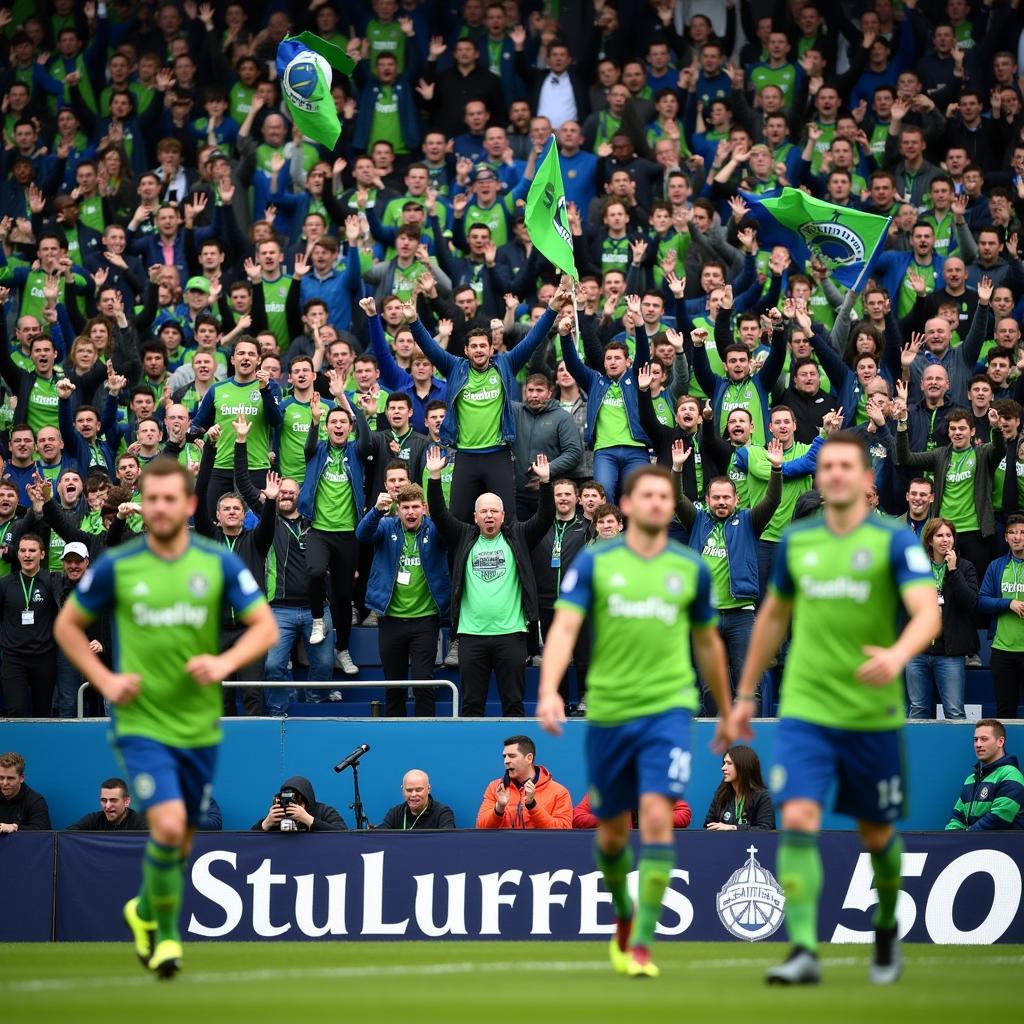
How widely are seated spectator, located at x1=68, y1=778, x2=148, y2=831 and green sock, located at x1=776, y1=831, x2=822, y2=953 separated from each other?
27.8ft

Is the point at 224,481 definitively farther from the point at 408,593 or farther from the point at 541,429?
the point at 541,429

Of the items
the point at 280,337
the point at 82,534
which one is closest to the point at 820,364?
the point at 280,337

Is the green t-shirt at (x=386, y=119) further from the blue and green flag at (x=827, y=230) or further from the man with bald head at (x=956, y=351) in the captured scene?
the man with bald head at (x=956, y=351)

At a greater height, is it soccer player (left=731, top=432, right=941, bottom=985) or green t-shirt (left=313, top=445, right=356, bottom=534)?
green t-shirt (left=313, top=445, right=356, bottom=534)

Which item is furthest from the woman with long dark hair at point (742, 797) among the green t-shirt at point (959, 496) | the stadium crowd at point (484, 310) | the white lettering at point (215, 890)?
the white lettering at point (215, 890)

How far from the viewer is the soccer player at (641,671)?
8.85 m

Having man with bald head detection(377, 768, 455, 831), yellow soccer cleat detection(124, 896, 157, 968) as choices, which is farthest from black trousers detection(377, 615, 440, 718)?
yellow soccer cleat detection(124, 896, 157, 968)

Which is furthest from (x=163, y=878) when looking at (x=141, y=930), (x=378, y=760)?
(x=378, y=760)

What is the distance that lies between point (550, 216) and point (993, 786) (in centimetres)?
739

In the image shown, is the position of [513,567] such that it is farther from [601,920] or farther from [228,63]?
[228,63]

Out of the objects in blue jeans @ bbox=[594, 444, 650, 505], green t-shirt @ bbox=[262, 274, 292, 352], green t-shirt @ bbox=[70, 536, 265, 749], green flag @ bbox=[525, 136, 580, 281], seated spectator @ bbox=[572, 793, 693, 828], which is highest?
green flag @ bbox=[525, 136, 580, 281]

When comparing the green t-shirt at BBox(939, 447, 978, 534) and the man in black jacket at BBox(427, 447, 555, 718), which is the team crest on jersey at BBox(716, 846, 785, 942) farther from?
the green t-shirt at BBox(939, 447, 978, 534)

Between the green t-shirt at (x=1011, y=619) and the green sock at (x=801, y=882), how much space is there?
334 inches

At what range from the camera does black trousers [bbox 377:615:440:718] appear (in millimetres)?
16859
